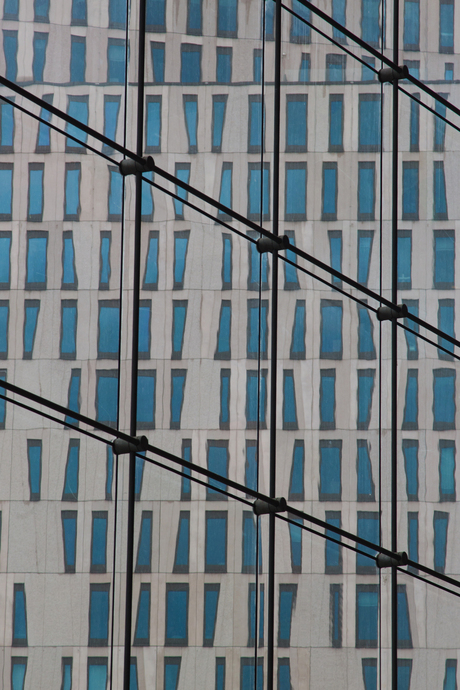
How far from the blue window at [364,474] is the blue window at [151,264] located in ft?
11.0

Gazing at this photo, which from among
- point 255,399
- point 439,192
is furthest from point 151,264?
point 439,192

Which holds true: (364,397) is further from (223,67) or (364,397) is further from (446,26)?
(446,26)

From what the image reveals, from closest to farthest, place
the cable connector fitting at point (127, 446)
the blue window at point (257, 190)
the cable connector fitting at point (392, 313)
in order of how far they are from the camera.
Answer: the cable connector fitting at point (127, 446)
the blue window at point (257, 190)
the cable connector fitting at point (392, 313)

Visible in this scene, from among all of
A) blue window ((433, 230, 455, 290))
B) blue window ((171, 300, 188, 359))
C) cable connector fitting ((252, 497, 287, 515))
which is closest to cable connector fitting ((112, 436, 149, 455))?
blue window ((171, 300, 188, 359))

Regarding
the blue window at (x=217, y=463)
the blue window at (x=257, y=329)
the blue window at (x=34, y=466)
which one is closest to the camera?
the blue window at (x=34, y=466)

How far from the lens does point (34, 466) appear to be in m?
10.5

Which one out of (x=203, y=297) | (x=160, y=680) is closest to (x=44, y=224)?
(x=203, y=297)

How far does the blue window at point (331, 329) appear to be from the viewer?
14.0 meters

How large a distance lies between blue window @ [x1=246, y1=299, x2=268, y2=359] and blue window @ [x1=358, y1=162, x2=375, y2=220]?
2.41 m

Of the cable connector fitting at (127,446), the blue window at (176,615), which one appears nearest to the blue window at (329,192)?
the cable connector fitting at (127,446)

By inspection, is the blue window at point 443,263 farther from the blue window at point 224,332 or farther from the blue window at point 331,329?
the blue window at point 224,332

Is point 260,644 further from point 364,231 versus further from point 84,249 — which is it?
point 364,231

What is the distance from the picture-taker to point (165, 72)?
12562 millimetres

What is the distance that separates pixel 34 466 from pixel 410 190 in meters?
7.10
